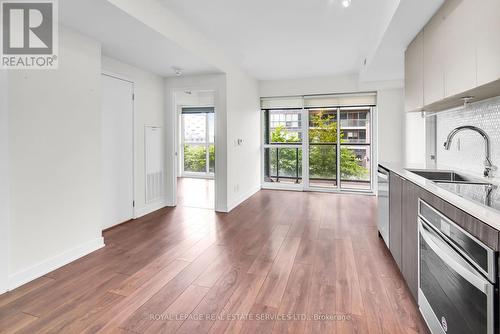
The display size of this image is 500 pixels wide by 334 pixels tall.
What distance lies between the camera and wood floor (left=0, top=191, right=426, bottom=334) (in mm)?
1761

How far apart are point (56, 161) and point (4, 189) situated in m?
0.49

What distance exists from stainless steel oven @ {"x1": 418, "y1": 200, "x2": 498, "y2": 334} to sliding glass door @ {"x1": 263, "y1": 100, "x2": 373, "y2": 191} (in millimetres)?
4457

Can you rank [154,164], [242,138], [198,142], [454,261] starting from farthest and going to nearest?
[198,142], [242,138], [154,164], [454,261]

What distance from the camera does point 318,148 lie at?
244 inches

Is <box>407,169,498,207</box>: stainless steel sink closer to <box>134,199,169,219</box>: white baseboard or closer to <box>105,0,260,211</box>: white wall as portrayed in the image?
<box>105,0,260,211</box>: white wall

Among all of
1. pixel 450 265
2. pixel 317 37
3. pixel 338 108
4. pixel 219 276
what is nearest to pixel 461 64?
pixel 450 265

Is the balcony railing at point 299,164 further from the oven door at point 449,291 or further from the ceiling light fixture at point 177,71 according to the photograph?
the oven door at point 449,291

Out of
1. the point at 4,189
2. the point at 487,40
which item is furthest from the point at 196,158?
the point at 487,40

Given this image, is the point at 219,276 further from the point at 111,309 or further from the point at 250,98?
the point at 250,98

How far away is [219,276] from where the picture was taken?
237 cm

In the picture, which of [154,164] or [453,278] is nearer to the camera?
[453,278]

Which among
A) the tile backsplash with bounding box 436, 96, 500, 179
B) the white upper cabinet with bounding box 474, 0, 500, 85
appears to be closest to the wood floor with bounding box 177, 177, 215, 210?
the tile backsplash with bounding box 436, 96, 500, 179

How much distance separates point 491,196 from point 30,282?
11.4 feet

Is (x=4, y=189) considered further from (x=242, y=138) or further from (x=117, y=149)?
(x=242, y=138)
